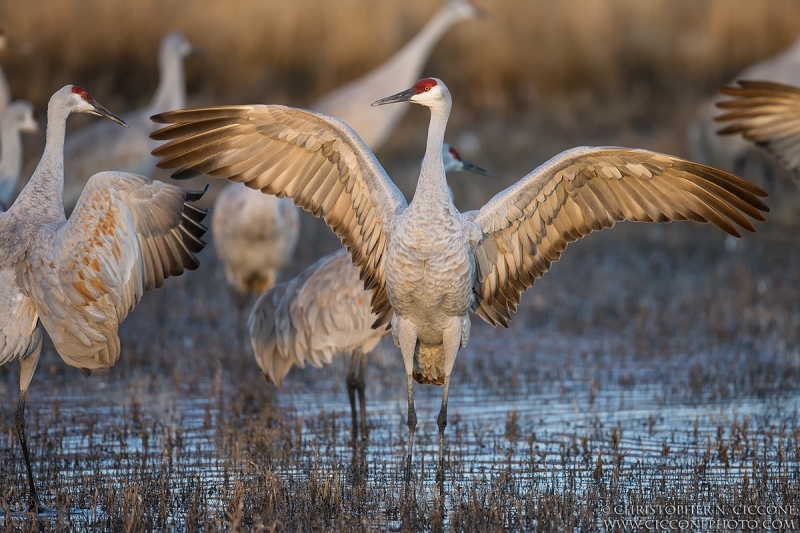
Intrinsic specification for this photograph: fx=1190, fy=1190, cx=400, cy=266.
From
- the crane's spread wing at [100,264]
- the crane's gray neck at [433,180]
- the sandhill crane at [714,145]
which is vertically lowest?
the crane's spread wing at [100,264]

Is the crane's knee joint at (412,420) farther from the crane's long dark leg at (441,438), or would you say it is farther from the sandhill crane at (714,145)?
the sandhill crane at (714,145)

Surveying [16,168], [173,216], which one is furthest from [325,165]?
[16,168]

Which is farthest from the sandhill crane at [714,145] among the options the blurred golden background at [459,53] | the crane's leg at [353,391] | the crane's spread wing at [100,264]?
the crane's spread wing at [100,264]

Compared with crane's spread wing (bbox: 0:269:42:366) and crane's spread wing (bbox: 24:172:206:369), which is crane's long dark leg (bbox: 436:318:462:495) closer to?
crane's spread wing (bbox: 24:172:206:369)

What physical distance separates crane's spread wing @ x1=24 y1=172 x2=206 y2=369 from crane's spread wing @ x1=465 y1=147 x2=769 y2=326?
1.35 metres

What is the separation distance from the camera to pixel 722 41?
1514 cm

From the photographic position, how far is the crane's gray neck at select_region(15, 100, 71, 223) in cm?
499

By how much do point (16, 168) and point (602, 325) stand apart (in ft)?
13.1

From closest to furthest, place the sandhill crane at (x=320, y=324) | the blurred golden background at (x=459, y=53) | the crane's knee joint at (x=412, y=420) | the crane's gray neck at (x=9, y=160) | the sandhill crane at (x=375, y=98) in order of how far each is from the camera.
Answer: the crane's knee joint at (x=412, y=420) → the sandhill crane at (x=320, y=324) → the crane's gray neck at (x=9, y=160) → the sandhill crane at (x=375, y=98) → the blurred golden background at (x=459, y=53)

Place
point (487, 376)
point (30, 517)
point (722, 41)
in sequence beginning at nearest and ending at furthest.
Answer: point (30, 517), point (487, 376), point (722, 41)

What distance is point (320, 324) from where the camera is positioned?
628 centimetres

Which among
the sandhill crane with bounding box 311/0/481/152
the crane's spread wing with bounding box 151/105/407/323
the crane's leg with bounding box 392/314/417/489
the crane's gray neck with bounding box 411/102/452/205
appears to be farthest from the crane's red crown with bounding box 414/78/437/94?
the sandhill crane with bounding box 311/0/481/152

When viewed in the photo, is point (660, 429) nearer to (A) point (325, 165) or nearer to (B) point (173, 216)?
(A) point (325, 165)

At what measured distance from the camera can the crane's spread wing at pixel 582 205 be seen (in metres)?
5.00
